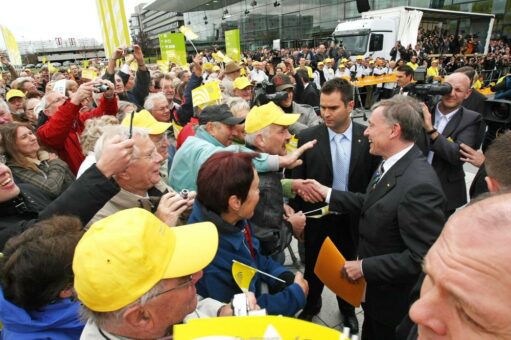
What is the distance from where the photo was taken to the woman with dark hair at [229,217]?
1.72 meters

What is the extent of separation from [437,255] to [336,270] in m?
1.60

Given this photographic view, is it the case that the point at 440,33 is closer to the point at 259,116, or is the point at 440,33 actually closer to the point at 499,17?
the point at 499,17

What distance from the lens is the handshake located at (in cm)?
265

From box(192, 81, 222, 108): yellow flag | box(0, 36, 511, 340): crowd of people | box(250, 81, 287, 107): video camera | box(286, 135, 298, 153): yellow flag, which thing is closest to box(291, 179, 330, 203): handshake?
box(0, 36, 511, 340): crowd of people

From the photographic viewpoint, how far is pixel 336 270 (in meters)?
2.33

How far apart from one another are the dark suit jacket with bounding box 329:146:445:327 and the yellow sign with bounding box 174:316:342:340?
1289 millimetres

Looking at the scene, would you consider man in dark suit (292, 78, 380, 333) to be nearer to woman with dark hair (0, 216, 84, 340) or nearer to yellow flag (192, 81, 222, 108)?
yellow flag (192, 81, 222, 108)

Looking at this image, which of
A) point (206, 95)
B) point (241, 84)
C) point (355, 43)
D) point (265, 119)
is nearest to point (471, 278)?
point (265, 119)

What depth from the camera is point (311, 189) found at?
268cm

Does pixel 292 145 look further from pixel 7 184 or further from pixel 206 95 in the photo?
pixel 7 184

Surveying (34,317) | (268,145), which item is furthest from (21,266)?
(268,145)

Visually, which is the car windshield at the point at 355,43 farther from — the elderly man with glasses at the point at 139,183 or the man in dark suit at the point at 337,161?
the elderly man with glasses at the point at 139,183

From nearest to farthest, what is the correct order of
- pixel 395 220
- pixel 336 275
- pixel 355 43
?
1. pixel 395 220
2. pixel 336 275
3. pixel 355 43

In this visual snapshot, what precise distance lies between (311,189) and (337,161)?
1.70 ft
